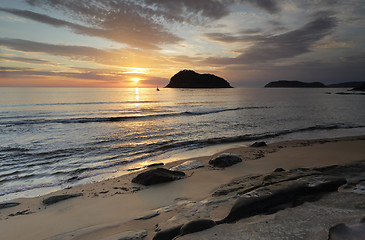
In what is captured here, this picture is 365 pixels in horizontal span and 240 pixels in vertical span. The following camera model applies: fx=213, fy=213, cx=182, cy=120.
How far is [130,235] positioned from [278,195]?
3.33m

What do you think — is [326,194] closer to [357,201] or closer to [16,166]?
[357,201]

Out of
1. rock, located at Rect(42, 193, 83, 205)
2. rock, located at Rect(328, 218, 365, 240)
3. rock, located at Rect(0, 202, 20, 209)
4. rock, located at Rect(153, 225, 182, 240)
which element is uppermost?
rock, located at Rect(328, 218, 365, 240)

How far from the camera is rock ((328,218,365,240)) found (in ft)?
10.1

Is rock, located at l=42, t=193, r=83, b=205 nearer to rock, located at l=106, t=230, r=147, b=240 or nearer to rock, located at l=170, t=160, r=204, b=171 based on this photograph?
rock, located at l=106, t=230, r=147, b=240

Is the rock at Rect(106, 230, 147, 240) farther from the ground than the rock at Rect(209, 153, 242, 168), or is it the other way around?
the rock at Rect(106, 230, 147, 240)

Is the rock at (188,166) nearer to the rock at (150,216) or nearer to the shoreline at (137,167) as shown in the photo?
the shoreline at (137,167)

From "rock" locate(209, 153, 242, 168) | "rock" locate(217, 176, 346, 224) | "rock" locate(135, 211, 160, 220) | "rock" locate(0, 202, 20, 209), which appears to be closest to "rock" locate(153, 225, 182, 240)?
"rock" locate(217, 176, 346, 224)

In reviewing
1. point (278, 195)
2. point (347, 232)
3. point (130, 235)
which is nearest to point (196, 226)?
point (130, 235)

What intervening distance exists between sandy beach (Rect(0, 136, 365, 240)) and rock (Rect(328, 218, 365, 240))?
0.17 m

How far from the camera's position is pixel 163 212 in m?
5.58

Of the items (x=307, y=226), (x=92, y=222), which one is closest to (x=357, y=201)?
(x=307, y=226)

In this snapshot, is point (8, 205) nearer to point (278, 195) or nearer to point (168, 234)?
point (168, 234)

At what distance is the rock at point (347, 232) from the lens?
3078mm

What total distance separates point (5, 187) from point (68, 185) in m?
2.42
